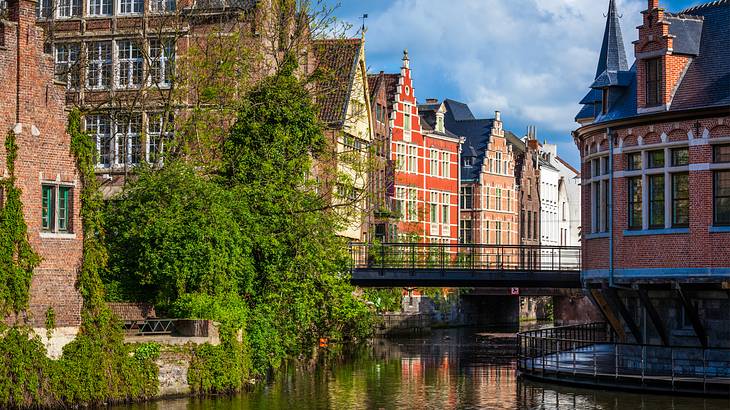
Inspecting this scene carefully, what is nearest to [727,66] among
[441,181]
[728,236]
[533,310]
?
[728,236]

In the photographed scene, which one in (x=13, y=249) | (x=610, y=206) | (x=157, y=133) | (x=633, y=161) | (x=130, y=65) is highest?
(x=130, y=65)

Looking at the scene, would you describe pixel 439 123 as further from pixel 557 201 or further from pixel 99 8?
pixel 99 8

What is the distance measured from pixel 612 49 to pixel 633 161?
7.92m

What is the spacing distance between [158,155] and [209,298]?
7749mm

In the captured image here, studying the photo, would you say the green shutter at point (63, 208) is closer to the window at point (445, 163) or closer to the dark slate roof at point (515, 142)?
the window at point (445, 163)

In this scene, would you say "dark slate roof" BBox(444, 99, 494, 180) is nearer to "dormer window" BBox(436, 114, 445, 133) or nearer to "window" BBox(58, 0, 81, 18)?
"dormer window" BBox(436, 114, 445, 133)

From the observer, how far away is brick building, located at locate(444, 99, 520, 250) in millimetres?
92875

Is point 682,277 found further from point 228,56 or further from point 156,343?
point 228,56

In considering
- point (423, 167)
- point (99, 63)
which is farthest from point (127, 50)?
point (423, 167)

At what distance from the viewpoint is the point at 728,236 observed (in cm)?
3403

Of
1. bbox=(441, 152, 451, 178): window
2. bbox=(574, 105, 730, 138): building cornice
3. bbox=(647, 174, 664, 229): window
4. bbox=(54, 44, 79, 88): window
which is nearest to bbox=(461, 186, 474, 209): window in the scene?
bbox=(441, 152, 451, 178): window

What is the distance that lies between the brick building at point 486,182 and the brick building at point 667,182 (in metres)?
54.5

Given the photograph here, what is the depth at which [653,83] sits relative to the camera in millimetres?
35844

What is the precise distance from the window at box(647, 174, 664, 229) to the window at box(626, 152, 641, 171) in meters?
0.55
